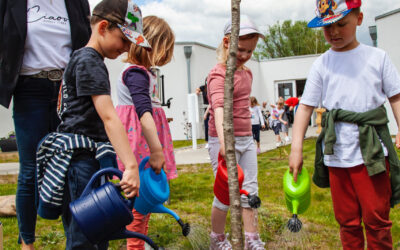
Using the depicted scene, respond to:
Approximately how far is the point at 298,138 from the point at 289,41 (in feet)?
129

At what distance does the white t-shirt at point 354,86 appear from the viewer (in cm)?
193

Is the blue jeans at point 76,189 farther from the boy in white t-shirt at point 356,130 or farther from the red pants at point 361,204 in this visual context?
the red pants at point 361,204

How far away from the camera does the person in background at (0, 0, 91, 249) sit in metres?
1.90

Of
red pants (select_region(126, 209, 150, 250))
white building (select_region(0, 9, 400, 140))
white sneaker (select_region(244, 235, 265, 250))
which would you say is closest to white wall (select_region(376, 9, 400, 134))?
white building (select_region(0, 9, 400, 140))

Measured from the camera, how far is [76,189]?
→ 1.58 m

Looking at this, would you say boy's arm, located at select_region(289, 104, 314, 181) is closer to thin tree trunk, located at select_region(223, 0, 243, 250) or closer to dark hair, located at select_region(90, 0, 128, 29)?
thin tree trunk, located at select_region(223, 0, 243, 250)

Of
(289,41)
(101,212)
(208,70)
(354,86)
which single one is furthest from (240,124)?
(289,41)

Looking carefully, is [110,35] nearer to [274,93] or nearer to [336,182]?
[336,182]

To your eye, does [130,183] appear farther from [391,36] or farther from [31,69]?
[391,36]

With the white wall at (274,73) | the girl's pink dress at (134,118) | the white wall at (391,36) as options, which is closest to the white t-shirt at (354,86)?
the girl's pink dress at (134,118)

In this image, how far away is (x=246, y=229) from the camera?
241 cm

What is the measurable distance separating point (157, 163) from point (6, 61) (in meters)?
0.88

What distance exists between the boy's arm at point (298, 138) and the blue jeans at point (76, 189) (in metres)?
0.99

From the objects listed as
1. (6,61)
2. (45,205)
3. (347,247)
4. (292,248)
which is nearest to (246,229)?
(292,248)
